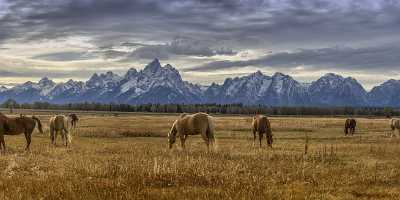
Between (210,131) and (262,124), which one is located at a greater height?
(262,124)

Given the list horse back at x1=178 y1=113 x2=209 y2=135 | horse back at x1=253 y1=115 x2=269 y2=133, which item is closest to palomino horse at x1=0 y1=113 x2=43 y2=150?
horse back at x1=178 y1=113 x2=209 y2=135

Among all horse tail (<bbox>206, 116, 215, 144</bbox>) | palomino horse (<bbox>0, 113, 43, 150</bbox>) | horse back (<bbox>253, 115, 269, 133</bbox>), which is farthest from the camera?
horse back (<bbox>253, 115, 269, 133</bbox>)

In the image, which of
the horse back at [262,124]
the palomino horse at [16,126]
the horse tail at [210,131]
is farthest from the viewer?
the horse back at [262,124]

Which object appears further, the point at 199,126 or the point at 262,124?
the point at 262,124

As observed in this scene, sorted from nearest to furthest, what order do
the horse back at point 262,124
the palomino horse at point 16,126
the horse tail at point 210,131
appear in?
the palomino horse at point 16,126
the horse tail at point 210,131
the horse back at point 262,124

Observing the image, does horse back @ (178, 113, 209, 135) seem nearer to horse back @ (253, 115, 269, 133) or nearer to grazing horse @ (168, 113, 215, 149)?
grazing horse @ (168, 113, 215, 149)

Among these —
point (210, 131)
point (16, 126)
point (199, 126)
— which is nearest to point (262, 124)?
point (210, 131)

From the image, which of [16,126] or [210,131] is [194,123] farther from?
[16,126]

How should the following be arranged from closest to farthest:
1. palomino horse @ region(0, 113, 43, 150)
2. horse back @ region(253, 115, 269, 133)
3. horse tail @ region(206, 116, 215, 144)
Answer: palomino horse @ region(0, 113, 43, 150)
horse tail @ region(206, 116, 215, 144)
horse back @ region(253, 115, 269, 133)

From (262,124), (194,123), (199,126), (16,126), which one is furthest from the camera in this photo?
(262,124)

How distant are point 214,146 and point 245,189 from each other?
47.0ft

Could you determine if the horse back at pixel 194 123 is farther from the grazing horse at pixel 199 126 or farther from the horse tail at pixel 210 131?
the horse tail at pixel 210 131

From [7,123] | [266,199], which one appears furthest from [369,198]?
[7,123]

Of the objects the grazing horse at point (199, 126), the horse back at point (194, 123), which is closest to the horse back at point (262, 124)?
the grazing horse at point (199, 126)
